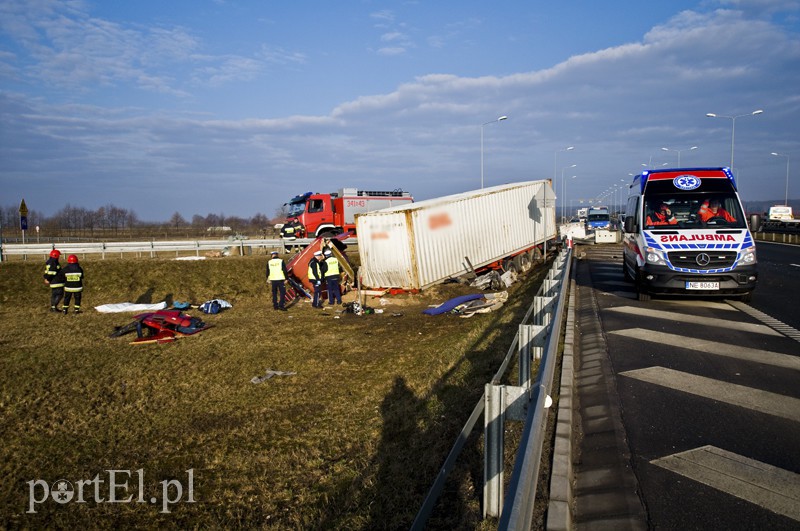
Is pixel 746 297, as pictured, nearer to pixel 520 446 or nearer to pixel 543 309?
pixel 543 309

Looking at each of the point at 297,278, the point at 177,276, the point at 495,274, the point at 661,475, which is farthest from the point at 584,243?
the point at 661,475

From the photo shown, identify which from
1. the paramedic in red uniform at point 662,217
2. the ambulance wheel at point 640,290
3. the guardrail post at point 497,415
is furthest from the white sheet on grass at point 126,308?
the guardrail post at point 497,415

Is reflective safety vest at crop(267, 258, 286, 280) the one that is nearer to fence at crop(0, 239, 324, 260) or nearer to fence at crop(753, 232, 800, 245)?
fence at crop(0, 239, 324, 260)

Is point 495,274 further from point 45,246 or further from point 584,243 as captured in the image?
point 45,246

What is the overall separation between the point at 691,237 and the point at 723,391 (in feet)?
18.0

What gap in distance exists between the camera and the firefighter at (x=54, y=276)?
14.6 m

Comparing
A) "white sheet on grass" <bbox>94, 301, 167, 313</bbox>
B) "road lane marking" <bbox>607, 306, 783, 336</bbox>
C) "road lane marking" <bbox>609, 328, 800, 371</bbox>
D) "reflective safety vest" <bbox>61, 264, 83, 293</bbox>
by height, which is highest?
"reflective safety vest" <bbox>61, 264, 83, 293</bbox>

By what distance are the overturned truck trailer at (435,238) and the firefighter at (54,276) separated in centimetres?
864

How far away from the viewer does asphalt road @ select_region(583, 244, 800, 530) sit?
343cm

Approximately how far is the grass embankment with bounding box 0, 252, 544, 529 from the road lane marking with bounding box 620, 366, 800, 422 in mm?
2075

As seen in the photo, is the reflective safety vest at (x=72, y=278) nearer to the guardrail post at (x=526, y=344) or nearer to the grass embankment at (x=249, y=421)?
the grass embankment at (x=249, y=421)

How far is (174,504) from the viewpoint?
4973 mm

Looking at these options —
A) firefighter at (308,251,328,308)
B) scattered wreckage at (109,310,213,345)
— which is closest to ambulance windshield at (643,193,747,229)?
firefighter at (308,251,328,308)

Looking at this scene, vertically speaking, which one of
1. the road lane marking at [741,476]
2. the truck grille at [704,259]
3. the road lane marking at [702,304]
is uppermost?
the truck grille at [704,259]
